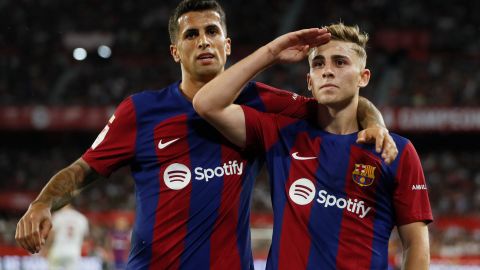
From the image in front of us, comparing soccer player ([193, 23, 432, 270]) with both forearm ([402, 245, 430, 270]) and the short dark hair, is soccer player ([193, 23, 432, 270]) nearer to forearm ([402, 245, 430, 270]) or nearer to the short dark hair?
forearm ([402, 245, 430, 270])

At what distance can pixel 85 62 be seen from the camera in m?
24.3

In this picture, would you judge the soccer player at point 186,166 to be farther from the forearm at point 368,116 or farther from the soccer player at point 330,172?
the soccer player at point 330,172

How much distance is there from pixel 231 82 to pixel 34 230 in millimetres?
1095

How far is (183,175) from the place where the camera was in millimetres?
3857

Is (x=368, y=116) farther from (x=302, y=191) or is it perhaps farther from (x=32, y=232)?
(x=32, y=232)

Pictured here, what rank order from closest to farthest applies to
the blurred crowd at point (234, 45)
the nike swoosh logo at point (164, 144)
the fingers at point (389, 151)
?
the fingers at point (389, 151), the nike swoosh logo at point (164, 144), the blurred crowd at point (234, 45)

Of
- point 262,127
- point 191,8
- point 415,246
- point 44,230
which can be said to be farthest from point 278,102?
point 44,230

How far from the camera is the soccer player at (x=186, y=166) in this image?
3793mm

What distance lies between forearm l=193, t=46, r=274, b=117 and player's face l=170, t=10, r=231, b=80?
36 cm

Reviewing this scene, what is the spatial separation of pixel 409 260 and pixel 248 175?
942mm

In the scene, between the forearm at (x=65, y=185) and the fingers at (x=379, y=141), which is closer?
the fingers at (x=379, y=141)

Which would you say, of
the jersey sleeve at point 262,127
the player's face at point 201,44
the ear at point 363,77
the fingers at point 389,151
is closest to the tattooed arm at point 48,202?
the player's face at point 201,44

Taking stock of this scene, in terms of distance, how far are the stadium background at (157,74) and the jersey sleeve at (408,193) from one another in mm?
14883

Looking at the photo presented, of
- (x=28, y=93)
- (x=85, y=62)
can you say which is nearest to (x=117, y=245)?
(x=28, y=93)
